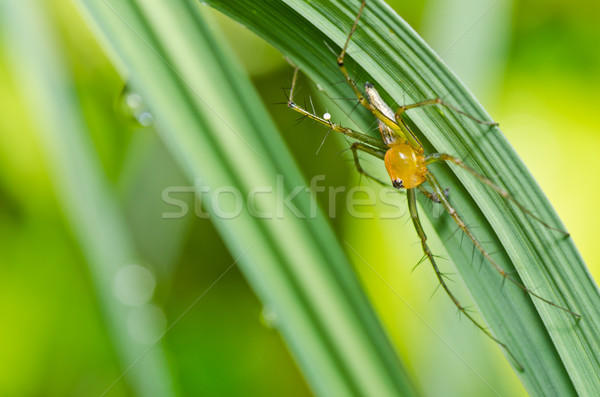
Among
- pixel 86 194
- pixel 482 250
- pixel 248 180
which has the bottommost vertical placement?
pixel 482 250

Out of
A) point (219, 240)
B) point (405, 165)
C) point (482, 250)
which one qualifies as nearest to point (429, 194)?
point (405, 165)

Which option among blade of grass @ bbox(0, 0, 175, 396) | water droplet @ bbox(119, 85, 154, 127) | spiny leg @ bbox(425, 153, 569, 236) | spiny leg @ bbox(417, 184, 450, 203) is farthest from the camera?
water droplet @ bbox(119, 85, 154, 127)

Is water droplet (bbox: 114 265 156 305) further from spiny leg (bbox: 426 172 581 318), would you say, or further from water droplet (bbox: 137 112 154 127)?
spiny leg (bbox: 426 172 581 318)

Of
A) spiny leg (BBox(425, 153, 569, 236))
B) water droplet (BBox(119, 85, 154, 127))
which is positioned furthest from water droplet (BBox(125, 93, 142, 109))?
spiny leg (BBox(425, 153, 569, 236))

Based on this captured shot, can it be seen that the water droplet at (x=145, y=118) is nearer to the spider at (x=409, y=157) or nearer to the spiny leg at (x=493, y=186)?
the spider at (x=409, y=157)

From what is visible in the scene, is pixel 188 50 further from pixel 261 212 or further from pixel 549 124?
pixel 549 124

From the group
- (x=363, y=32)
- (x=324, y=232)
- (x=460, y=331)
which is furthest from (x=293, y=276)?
(x=460, y=331)

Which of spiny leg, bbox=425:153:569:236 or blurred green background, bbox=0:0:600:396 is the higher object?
blurred green background, bbox=0:0:600:396

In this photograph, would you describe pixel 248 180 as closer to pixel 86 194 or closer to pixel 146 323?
pixel 86 194
